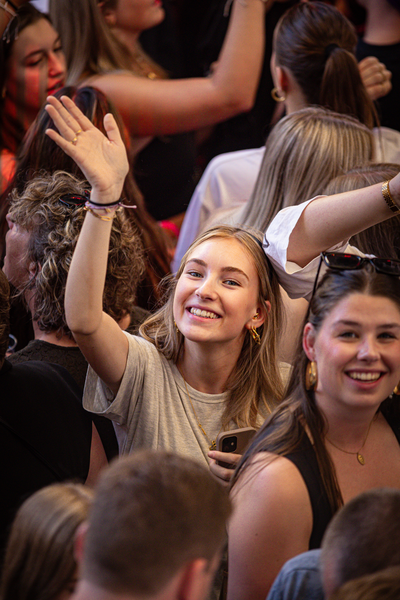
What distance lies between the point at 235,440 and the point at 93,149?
2.49ft

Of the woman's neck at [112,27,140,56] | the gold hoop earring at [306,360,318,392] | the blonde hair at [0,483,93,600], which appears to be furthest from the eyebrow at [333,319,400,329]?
the woman's neck at [112,27,140,56]

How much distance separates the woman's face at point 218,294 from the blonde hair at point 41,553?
789mm

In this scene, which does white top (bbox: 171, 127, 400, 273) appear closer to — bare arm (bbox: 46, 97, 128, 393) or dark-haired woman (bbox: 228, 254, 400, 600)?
bare arm (bbox: 46, 97, 128, 393)

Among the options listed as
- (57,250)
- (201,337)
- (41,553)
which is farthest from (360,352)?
(57,250)

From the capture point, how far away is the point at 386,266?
147 cm

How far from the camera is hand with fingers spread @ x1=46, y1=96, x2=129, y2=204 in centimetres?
153

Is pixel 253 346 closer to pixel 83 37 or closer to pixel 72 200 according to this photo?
pixel 72 200

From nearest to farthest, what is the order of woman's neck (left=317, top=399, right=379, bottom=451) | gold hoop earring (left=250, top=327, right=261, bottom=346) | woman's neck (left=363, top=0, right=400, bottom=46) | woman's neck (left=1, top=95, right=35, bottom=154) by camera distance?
woman's neck (left=317, top=399, right=379, bottom=451) < gold hoop earring (left=250, top=327, right=261, bottom=346) < woman's neck (left=1, top=95, right=35, bottom=154) < woman's neck (left=363, top=0, right=400, bottom=46)

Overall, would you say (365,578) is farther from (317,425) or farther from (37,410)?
(37,410)

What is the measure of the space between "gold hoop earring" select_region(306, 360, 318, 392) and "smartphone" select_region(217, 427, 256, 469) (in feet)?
0.79

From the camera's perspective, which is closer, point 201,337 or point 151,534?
point 151,534

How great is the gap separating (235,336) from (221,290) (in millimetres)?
132

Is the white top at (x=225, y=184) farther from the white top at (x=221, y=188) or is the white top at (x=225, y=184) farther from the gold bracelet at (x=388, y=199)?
the gold bracelet at (x=388, y=199)

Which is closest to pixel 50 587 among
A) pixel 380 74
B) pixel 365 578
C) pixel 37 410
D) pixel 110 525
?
pixel 110 525
